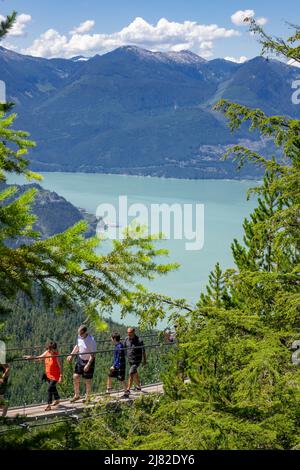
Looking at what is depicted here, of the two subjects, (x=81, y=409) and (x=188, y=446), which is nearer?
(x=188, y=446)

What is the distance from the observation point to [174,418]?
6.20 m

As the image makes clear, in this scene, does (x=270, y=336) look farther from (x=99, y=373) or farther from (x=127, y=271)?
(x=99, y=373)

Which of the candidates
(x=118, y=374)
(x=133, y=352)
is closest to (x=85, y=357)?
(x=118, y=374)

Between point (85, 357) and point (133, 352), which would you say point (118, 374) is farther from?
point (85, 357)

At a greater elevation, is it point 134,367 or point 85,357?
point 85,357

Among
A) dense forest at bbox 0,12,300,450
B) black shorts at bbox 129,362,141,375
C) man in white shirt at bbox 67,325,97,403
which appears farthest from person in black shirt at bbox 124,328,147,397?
dense forest at bbox 0,12,300,450

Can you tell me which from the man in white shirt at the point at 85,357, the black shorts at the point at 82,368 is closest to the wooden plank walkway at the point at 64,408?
the man in white shirt at the point at 85,357

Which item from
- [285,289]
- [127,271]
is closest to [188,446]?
[127,271]

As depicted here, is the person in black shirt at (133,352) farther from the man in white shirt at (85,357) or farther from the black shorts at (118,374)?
the man in white shirt at (85,357)

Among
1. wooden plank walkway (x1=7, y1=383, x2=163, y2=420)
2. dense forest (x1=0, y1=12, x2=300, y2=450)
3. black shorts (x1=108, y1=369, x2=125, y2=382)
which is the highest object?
dense forest (x1=0, y1=12, x2=300, y2=450)

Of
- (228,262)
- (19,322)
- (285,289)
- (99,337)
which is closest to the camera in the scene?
(285,289)

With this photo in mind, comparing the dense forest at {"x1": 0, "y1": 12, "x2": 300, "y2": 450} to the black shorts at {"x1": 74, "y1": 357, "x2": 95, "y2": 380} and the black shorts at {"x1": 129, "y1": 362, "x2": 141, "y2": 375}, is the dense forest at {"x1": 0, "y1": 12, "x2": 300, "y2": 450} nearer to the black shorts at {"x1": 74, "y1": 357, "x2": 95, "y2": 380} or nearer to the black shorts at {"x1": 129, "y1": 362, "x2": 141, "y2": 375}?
the black shorts at {"x1": 74, "y1": 357, "x2": 95, "y2": 380}

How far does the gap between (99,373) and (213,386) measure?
45.4 metres

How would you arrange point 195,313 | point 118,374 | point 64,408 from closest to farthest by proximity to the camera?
point 195,313 < point 64,408 < point 118,374
